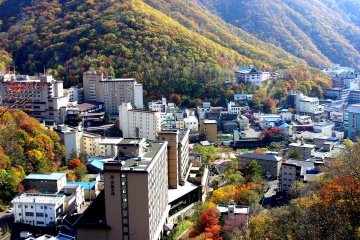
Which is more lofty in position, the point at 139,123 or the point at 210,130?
the point at 139,123

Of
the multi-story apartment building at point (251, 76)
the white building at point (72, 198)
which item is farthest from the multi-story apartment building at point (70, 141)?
the multi-story apartment building at point (251, 76)

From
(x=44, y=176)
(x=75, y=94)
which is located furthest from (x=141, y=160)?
(x=75, y=94)

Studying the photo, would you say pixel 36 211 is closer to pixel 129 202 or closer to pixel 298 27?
pixel 129 202

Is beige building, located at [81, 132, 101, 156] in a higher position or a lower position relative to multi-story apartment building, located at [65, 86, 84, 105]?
lower

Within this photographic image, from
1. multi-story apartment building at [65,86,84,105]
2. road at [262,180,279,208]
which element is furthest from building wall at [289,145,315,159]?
multi-story apartment building at [65,86,84,105]

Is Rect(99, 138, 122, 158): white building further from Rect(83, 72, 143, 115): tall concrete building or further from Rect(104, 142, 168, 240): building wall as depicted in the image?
Rect(104, 142, 168, 240): building wall

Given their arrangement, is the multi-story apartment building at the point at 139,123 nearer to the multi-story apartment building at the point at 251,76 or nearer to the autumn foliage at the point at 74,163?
the autumn foliage at the point at 74,163
